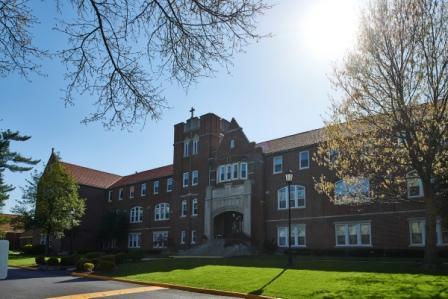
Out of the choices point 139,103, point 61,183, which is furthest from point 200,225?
point 139,103

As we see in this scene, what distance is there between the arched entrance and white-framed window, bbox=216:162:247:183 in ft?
11.6

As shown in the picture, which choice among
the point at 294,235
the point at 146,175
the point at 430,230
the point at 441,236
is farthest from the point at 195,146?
the point at 430,230

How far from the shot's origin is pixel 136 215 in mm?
59031

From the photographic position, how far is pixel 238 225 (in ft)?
146

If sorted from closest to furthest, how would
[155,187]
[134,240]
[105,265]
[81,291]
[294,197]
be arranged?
[81,291]
[105,265]
[294,197]
[155,187]
[134,240]

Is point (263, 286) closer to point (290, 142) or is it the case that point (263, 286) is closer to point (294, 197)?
point (294, 197)

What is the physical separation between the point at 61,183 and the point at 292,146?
24.9m

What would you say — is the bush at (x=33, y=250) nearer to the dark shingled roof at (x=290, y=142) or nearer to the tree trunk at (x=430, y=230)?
the dark shingled roof at (x=290, y=142)

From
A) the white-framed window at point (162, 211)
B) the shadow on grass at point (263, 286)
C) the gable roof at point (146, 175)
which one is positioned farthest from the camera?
the gable roof at point (146, 175)

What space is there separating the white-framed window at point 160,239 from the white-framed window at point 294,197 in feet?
56.0

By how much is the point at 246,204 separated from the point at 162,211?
16990 millimetres

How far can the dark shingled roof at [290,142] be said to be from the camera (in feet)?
130

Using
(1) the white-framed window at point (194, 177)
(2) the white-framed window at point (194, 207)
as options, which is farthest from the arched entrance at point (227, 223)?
(1) the white-framed window at point (194, 177)

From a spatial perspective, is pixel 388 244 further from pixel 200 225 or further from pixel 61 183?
pixel 61 183
